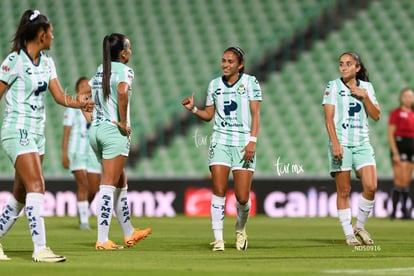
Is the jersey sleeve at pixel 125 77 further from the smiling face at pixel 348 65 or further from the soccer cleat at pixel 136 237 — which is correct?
the smiling face at pixel 348 65

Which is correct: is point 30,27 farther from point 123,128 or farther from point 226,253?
point 226,253

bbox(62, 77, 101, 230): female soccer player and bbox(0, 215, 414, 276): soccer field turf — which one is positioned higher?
bbox(62, 77, 101, 230): female soccer player

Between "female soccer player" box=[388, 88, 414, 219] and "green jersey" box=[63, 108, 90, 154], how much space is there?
5.60 m

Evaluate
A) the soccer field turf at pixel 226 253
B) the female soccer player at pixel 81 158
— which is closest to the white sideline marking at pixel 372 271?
the soccer field turf at pixel 226 253

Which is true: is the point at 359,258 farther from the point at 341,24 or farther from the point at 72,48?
the point at 72,48

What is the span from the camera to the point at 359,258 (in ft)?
33.1

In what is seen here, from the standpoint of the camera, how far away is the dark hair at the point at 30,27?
31.3ft

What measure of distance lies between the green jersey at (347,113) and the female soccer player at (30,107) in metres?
3.52

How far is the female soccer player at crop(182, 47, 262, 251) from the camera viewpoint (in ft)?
37.0

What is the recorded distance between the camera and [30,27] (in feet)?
31.3

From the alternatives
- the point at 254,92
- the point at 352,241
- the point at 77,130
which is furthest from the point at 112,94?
the point at 77,130

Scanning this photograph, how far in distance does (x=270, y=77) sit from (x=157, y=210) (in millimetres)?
5815

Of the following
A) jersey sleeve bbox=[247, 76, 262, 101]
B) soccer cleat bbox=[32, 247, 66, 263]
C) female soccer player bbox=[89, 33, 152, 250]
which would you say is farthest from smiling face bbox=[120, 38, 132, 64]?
soccer cleat bbox=[32, 247, 66, 263]

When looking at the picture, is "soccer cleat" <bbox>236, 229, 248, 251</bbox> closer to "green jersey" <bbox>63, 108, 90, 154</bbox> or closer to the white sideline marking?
the white sideline marking
